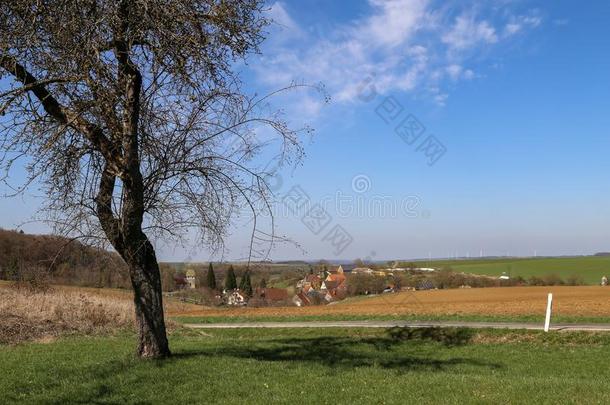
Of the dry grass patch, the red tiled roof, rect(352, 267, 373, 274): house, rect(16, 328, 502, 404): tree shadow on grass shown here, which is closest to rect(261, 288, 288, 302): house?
the red tiled roof

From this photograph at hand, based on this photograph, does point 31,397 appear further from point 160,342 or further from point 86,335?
point 86,335

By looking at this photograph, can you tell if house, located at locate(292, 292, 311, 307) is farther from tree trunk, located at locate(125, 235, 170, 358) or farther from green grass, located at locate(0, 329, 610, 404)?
tree trunk, located at locate(125, 235, 170, 358)

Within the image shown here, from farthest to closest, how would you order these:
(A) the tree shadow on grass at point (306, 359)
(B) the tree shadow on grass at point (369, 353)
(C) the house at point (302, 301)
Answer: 1. (C) the house at point (302, 301)
2. (B) the tree shadow on grass at point (369, 353)
3. (A) the tree shadow on grass at point (306, 359)

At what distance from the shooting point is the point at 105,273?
1138 cm

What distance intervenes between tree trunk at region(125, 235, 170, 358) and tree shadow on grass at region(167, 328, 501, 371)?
46cm

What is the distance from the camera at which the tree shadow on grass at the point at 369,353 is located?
10913 mm

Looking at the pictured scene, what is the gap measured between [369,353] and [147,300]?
5805 mm

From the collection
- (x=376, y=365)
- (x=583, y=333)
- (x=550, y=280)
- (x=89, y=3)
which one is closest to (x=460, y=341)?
(x=583, y=333)

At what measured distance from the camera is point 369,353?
13.5 metres

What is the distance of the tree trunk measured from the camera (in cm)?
981

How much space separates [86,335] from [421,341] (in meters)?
10.7

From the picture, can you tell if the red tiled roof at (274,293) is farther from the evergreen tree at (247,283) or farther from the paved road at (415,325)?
the evergreen tree at (247,283)

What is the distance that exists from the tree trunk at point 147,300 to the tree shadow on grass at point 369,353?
0.46 meters

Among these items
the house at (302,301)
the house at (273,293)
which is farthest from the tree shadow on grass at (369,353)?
the house at (302,301)
